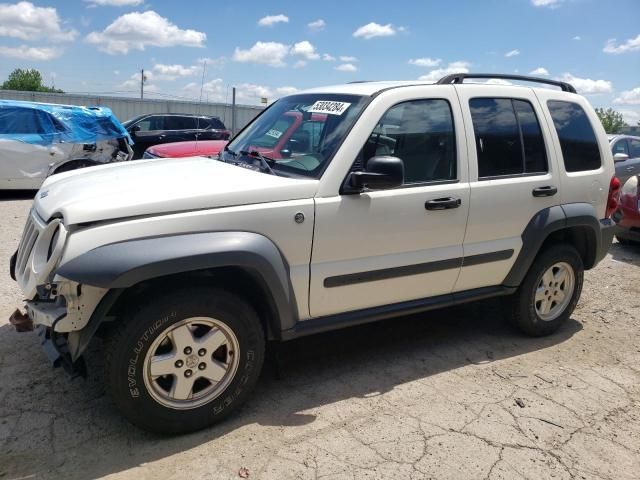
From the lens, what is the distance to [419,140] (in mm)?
3535

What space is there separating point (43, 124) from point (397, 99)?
27.4ft

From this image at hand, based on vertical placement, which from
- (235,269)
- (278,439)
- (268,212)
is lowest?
(278,439)

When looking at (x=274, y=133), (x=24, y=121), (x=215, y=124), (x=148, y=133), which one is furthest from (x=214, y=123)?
(x=274, y=133)

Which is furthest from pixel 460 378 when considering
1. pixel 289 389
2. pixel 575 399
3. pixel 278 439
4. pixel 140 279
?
pixel 140 279

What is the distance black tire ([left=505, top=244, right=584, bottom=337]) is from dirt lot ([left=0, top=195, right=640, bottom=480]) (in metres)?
0.13

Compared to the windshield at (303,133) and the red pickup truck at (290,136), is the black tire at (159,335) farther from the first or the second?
the red pickup truck at (290,136)

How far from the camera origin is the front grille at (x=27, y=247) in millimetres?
3035

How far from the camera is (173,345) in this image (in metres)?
2.80

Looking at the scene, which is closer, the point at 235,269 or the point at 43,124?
the point at 235,269

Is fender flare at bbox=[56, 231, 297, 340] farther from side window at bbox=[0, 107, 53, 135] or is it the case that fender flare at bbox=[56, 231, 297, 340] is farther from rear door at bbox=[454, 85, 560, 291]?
side window at bbox=[0, 107, 53, 135]

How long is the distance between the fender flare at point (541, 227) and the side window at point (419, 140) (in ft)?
2.71

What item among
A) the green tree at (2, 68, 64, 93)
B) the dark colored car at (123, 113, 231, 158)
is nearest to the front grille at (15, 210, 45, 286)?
the dark colored car at (123, 113, 231, 158)

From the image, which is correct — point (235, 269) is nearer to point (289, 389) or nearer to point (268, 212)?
point (268, 212)

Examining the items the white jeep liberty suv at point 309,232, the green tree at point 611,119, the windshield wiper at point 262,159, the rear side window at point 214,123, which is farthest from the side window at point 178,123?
the green tree at point 611,119
